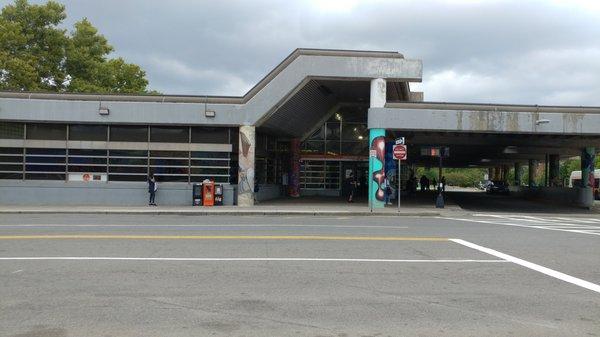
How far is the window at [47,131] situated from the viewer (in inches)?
1006

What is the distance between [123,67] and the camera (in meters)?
45.3

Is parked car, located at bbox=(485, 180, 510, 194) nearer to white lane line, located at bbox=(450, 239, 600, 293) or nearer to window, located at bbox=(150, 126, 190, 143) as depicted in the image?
window, located at bbox=(150, 126, 190, 143)

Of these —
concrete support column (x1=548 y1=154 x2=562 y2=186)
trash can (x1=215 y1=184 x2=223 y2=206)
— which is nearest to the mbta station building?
trash can (x1=215 y1=184 x2=223 y2=206)

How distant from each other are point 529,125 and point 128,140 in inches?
711

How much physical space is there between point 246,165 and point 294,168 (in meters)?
8.82

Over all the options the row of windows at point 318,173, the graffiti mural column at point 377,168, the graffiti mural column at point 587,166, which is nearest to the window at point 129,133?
the graffiti mural column at point 377,168

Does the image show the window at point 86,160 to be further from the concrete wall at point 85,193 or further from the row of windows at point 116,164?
the concrete wall at point 85,193

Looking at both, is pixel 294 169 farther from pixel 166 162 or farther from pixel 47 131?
pixel 47 131

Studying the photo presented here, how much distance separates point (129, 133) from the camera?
25828mm

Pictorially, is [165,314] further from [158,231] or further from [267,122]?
[267,122]

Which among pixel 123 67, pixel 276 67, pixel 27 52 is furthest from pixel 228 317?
pixel 123 67

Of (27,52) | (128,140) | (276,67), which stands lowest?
(128,140)

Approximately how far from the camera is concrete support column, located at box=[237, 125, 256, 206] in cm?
2548

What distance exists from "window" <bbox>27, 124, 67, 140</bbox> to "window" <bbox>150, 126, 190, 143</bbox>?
13.1 feet
